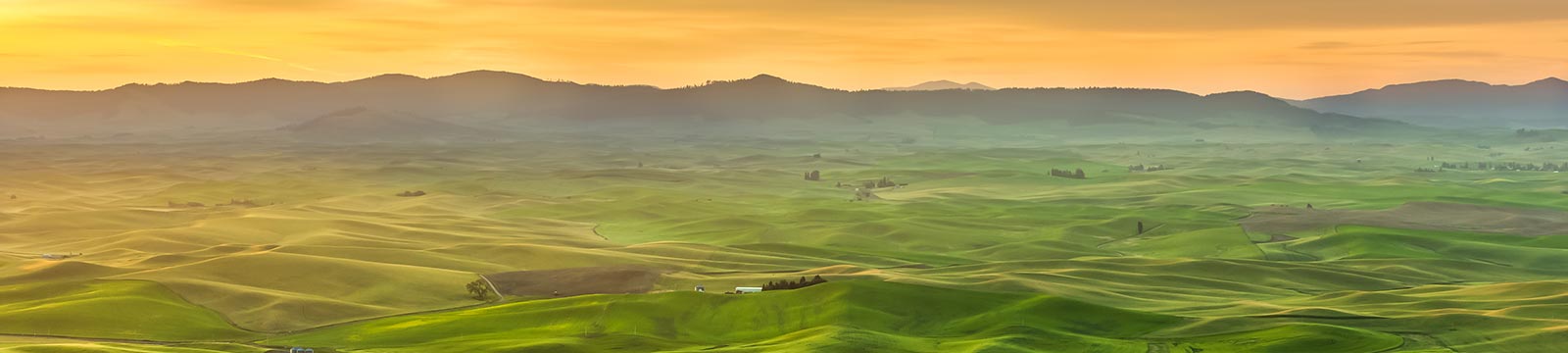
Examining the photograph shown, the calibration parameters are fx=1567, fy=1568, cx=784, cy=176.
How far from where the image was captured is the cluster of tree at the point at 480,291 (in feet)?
449

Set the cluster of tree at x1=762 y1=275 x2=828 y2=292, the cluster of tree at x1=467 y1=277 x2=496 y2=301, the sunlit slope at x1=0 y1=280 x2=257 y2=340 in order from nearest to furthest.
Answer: the sunlit slope at x1=0 y1=280 x2=257 y2=340 → the cluster of tree at x1=762 y1=275 x2=828 y2=292 → the cluster of tree at x1=467 y1=277 x2=496 y2=301

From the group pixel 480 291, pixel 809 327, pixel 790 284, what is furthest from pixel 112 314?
pixel 809 327

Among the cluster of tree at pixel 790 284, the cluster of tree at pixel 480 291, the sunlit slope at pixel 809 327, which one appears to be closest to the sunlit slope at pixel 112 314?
the sunlit slope at pixel 809 327

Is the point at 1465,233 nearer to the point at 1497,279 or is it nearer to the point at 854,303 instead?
the point at 1497,279

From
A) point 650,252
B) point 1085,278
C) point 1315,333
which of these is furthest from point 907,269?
point 1315,333

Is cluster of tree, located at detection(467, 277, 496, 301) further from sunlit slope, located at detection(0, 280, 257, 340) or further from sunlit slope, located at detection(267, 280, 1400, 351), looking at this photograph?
sunlit slope, located at detection(0, 280, 257, 340)

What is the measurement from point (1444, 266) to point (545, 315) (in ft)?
341

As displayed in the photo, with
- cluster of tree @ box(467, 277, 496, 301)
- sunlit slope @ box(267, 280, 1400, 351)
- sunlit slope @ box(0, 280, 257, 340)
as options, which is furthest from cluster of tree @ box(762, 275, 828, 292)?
sunlit slope @ box(0, 280, 257, 340)

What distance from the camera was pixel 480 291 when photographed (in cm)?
13875

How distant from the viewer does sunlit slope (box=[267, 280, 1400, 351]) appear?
313 ft

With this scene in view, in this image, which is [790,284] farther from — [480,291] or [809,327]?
[480,291]

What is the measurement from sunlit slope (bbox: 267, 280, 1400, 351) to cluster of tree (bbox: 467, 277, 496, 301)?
51.0ft

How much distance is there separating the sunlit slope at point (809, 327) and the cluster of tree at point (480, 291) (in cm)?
1553

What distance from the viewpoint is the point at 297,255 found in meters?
156
